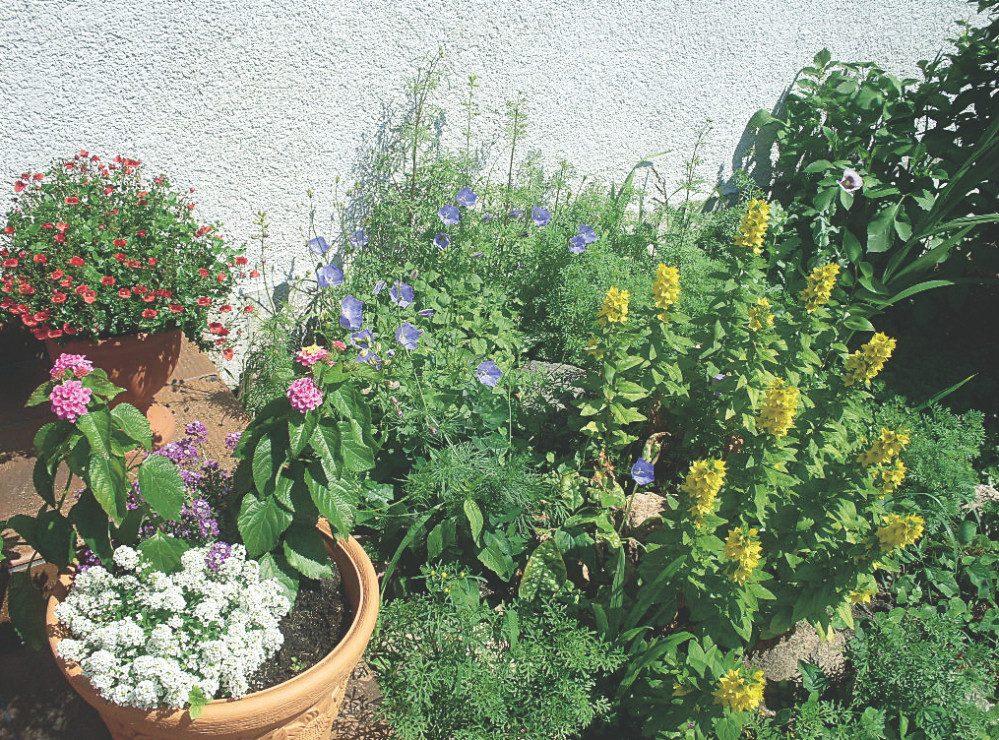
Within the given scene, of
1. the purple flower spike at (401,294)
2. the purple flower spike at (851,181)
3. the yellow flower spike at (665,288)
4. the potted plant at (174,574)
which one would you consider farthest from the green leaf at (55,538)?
the purple flower spike at (851,181)

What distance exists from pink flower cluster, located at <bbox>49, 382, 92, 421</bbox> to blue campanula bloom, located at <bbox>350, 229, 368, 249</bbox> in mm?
1778

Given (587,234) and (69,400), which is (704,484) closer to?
(69,400)

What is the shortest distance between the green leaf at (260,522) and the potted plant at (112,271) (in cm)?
90

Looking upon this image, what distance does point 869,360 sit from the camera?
85.6 inches

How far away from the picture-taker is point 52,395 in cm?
171

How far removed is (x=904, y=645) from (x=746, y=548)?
2.50 ft

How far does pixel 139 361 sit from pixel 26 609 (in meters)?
0.94

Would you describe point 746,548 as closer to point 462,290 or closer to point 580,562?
point 580,562

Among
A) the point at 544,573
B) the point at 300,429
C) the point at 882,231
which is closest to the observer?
the point at 300,429

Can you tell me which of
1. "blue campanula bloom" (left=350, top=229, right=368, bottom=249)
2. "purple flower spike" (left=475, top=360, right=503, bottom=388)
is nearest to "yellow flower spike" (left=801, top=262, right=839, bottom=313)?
"purple flower spike" (left=475, top=360, right=503, bottom=388)

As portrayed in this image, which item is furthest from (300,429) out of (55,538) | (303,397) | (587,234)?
(587,234)

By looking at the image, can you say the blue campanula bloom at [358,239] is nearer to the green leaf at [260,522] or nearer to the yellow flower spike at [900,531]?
the green leaf at [260,522]

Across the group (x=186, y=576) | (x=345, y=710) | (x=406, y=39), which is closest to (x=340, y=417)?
(x=186, y=576)

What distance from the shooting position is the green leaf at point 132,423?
1.81 m
